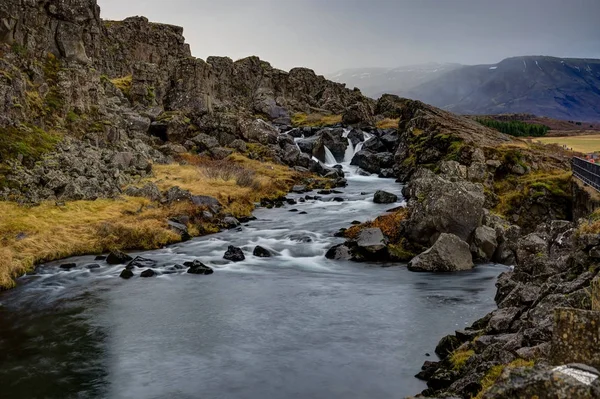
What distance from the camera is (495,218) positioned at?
32875mm

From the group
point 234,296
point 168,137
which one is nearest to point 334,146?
point 168,137

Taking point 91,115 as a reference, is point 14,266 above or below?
below

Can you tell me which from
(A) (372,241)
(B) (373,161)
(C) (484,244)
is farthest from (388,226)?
(B) (373,161)

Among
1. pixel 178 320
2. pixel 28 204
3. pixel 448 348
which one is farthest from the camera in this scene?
pixel 28 204

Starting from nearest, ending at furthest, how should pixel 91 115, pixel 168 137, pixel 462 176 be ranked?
pixel 462 176
pixel 91 115
pixel 168 137

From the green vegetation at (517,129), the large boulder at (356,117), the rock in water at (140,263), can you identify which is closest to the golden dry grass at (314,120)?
Answer: the large boulder at (356,117)

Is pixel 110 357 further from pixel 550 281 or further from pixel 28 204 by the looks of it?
pixel 28 204

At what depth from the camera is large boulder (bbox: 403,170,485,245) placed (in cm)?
3047

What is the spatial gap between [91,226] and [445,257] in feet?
78.3

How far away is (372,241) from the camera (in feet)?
105

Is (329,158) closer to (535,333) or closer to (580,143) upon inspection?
(535,333)

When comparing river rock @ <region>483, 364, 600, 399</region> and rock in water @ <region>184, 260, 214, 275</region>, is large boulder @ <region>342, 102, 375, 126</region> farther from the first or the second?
river rock @ <region>483, 364, 600, 399</region>

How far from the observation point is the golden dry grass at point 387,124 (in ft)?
333

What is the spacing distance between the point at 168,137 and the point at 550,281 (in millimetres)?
65304
